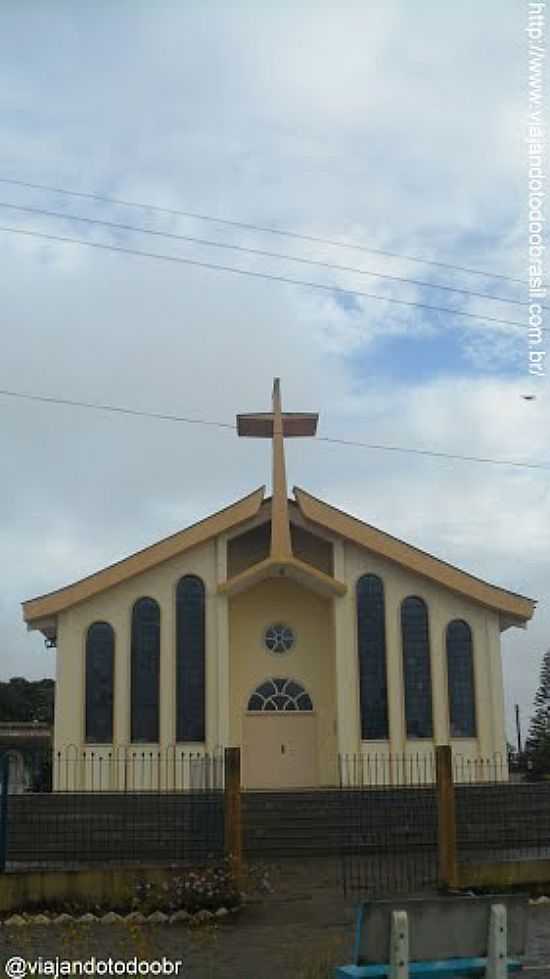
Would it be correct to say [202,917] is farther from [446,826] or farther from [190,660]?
[190,660]

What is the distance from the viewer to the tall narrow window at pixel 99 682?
23109 millimetres

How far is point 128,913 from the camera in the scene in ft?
36.1

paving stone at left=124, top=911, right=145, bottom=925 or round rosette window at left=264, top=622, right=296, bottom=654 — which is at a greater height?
round rosette window at left=264, top=622, right=296, bottom=654

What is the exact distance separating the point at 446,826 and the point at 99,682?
1203 centimetres

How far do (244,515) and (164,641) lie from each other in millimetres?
3199

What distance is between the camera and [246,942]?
31.9 feet

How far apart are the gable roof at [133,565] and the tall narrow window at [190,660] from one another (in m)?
0.92

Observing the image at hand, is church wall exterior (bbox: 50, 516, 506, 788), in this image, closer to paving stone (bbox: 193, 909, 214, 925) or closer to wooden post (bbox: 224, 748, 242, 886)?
wooden post (bbox: 224, 748, 242, 886)

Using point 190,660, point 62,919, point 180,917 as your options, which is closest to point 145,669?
point 190,660

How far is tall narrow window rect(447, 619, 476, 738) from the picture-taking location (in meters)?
23.9

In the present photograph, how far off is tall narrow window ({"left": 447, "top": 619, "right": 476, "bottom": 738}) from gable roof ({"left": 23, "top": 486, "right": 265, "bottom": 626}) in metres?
5.41

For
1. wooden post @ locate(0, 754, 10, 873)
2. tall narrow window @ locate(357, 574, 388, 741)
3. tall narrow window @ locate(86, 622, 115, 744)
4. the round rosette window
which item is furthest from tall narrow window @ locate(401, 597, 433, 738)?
wooden post @ locate(0, 754, 10, 873)

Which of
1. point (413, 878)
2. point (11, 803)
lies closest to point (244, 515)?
point (11, 803)

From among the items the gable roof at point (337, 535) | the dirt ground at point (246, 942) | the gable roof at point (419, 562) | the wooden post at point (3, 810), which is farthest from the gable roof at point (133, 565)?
the dirt ground at point (246, 942)
